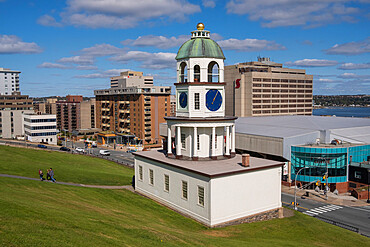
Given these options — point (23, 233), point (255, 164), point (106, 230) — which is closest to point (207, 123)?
point (255, 164)

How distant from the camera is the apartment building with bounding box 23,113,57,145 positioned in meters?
148

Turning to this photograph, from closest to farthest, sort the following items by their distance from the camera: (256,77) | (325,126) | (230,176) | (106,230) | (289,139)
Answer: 1. (106,230)
2. (230,176)
3. (289,139)
4. (325,126)
5. (256,77)

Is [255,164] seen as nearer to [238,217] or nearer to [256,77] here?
[238,217]

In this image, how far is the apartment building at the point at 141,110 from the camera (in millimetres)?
159875

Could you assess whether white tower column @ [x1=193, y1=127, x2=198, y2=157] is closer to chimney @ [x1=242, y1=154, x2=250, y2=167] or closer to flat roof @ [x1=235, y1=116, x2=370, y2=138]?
chimney @ [x1=242, y1=154, x2=250, y2=167]

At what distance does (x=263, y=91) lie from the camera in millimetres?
172750

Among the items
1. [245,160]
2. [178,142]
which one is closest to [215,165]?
[245,160]

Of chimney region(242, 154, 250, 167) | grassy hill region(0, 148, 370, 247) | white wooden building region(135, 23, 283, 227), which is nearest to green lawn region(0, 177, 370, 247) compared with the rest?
grassy hill region(0, 148, 370, 247)

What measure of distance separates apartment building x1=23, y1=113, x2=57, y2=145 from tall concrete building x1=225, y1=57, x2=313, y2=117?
90.2 metres

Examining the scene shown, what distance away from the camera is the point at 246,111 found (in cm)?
17162

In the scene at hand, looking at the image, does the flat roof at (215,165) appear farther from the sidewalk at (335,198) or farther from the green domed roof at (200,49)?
the sidewalk at (335,198)

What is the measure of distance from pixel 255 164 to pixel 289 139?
37573 millimetres

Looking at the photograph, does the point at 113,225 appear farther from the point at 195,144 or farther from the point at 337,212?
the point at 337,212

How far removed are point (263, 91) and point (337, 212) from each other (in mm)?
125719
